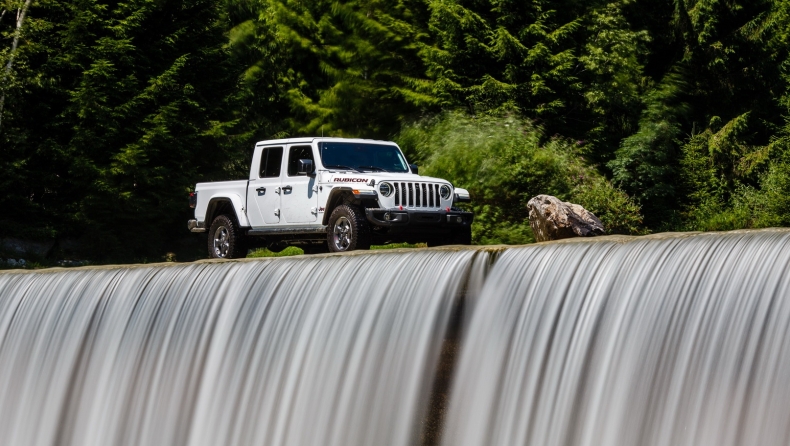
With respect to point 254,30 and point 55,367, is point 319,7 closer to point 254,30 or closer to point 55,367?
point 254,30

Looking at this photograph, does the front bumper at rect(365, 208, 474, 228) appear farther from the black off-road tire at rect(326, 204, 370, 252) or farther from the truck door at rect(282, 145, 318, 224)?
the truck door at rect(282, 145, 318, 224)

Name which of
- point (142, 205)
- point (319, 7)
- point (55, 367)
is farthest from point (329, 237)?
point (319, 7)

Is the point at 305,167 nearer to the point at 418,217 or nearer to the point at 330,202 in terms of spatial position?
the point at 330,202

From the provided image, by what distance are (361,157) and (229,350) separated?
613cm

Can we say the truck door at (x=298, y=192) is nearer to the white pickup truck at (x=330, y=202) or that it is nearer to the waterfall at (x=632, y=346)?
the white pickup truck at (x=330, y=202)

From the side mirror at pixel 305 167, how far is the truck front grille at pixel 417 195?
4.06 ft

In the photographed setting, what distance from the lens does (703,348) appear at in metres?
8.26

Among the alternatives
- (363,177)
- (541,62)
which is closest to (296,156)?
(363,177)

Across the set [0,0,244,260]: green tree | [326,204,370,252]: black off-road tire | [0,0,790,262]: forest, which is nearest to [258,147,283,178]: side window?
[326,204,370,252]: black off-road tire

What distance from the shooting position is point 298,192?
56.3 feet

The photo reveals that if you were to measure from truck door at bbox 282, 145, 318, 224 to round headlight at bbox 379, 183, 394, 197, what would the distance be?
41.3 inches

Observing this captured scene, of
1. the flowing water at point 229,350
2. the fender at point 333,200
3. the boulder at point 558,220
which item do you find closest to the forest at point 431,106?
the boulder at point 558,220

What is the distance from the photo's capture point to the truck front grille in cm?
1642

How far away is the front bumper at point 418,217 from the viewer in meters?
15.9
